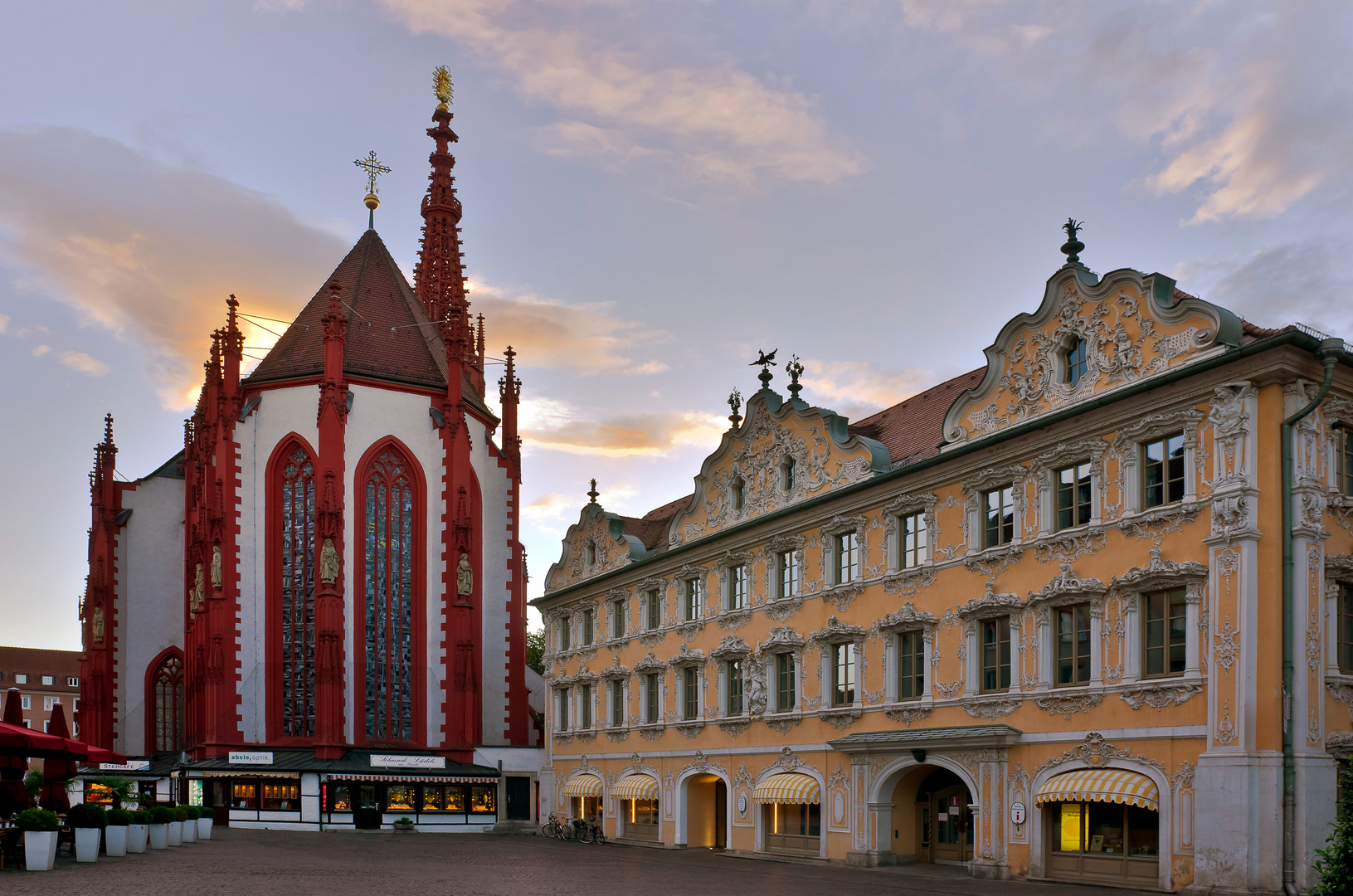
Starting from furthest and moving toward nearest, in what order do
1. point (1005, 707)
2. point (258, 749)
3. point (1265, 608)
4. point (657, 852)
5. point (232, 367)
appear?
point (232, 367), point (258, 749), point (657, 852), point (1005, 707), point (1265, 608)

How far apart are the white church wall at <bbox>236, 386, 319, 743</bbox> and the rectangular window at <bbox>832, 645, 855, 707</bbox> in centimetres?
3073

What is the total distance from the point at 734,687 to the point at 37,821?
18.8 metres

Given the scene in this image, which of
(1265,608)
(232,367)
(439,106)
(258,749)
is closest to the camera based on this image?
(1265,608)

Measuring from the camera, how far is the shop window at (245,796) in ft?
170

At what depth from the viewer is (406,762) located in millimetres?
53375

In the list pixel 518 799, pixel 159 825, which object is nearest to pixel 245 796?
pixel 518 799

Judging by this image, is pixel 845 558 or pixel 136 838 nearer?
pixel 136 838

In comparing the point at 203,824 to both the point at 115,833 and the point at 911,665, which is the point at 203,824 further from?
the point at 911,665

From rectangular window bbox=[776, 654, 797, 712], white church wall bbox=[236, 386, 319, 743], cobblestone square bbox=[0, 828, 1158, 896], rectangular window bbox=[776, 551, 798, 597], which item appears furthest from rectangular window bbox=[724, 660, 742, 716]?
white church wall bbox=[236, 386, 319, 743]

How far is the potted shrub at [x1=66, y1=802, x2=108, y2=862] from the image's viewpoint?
1048 inches

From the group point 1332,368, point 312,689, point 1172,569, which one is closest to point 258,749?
point 312,689

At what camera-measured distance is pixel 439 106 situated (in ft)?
255

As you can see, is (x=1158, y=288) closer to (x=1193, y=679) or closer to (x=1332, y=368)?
(x=1332, y=368)

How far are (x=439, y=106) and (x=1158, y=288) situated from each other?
5990cm
